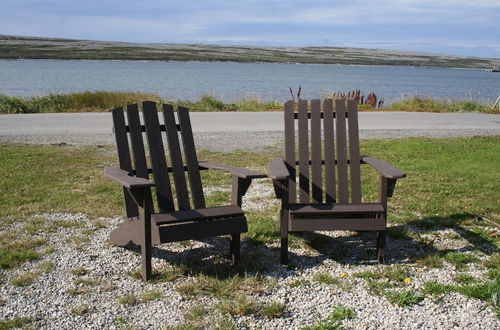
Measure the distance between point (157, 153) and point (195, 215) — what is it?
2.57 feet

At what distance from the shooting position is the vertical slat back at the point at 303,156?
15.9 feet

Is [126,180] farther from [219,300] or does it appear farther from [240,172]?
[219,300]

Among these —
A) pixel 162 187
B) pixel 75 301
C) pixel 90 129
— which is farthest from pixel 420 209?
pixel 90 129

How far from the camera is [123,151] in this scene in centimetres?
437

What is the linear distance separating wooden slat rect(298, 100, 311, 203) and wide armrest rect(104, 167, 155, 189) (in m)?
1.53

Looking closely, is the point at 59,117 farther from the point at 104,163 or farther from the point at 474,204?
the point at 474,204

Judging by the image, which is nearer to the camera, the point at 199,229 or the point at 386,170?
the point at 199,229

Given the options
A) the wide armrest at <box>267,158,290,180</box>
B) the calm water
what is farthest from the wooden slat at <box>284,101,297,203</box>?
the calm water

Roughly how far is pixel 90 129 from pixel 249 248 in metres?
9.26

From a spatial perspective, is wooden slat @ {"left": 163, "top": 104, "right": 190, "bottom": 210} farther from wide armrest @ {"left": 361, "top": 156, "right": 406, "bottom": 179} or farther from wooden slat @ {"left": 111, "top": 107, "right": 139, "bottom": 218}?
wide armrest @ {"left": 361, "top": 156, "right": 406, "bottom": 179}

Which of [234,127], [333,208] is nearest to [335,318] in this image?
[333,208]

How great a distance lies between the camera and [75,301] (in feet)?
11.6

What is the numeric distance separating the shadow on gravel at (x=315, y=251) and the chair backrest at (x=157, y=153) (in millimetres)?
414

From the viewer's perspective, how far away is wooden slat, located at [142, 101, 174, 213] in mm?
4434
